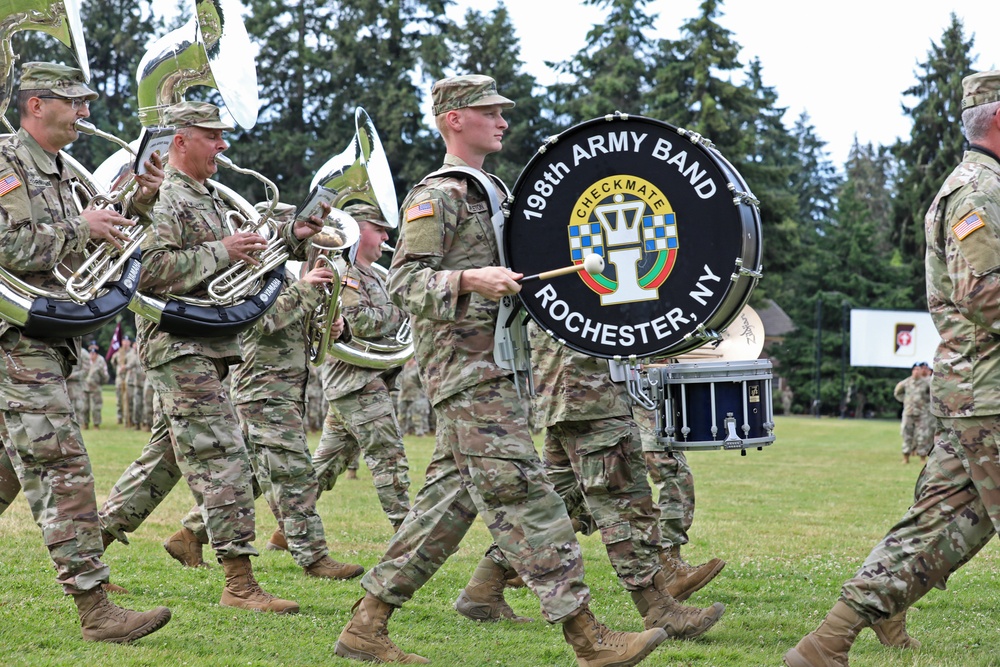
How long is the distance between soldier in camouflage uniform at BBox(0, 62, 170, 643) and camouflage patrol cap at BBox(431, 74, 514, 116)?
164cm

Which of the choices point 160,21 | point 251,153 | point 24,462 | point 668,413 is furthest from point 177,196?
point 160,21

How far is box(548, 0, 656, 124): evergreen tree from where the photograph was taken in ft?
167

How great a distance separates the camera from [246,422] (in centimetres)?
750

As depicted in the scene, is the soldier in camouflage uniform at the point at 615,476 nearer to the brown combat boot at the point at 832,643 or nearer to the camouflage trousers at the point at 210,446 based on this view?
the brown combat boot at the point at 832,643

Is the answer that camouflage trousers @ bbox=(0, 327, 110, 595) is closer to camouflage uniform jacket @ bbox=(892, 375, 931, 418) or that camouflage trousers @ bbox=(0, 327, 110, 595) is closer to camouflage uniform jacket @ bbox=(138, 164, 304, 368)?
camouflage uniform jacket @ bbox=(138, 164, 304, 368)

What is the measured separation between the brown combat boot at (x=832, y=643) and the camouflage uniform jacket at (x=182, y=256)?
3293mm

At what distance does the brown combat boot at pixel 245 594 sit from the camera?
19.4ft

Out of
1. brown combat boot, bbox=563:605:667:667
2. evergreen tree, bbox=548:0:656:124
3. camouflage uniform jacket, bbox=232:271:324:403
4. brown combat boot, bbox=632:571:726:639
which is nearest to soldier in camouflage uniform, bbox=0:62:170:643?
brown combat boot, bbox=563:605:667:667

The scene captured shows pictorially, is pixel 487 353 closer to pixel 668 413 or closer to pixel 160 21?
pixel 668 413

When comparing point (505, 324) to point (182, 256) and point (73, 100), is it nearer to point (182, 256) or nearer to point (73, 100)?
point (182, 256)

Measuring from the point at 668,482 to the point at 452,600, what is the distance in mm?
1430

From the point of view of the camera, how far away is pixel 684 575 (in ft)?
20.6

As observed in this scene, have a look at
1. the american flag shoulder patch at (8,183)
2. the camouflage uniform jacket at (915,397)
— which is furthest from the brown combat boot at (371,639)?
the camouflage uniform jacket at (915,397)

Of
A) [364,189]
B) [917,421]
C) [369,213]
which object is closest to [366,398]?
[369,213]
